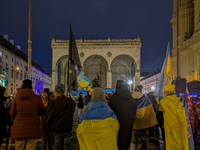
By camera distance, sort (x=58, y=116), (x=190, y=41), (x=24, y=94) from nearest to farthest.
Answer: (x=24, y=94)
(x=58, y=116)
(x=190, y=41)

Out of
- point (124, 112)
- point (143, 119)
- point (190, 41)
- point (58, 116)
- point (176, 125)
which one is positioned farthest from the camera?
point (190, 41)

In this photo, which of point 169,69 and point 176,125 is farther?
point 169,69

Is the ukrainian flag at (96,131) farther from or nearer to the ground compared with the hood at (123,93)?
nearer to the ground

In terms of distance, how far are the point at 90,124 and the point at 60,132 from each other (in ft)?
4.24

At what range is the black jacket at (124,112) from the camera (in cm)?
307

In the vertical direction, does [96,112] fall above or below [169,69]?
below

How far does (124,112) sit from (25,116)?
193 centimetres

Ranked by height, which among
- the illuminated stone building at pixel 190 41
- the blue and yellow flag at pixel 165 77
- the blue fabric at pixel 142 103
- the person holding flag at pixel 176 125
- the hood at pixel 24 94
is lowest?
the person holding flag at pixel 176 125

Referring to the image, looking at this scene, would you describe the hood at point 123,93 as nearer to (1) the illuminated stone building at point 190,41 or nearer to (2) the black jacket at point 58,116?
(2) the black jacket at point 58,116

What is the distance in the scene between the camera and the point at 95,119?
2.44 meters

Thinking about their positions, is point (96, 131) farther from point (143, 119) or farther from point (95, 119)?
point (143, 119)

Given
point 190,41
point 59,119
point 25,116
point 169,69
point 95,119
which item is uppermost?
point 190,41

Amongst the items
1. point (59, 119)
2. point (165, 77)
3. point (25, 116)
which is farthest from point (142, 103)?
point (25, 116)

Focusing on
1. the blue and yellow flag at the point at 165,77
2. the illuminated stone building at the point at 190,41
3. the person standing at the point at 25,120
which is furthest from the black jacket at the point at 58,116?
the illuminated stone building at the point at 190,41
